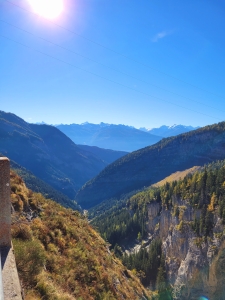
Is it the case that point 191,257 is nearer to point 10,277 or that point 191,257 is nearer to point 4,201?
point 10,277

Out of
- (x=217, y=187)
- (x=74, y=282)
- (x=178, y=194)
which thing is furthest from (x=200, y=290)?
(x=74, y=282)

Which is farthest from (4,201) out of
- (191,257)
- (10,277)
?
(191,257)

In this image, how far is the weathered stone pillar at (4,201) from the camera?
884cm

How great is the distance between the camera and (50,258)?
13148 mm

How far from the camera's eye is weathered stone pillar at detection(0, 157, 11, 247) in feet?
29.0

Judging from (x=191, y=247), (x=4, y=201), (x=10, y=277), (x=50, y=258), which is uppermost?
(x=4, y=201)

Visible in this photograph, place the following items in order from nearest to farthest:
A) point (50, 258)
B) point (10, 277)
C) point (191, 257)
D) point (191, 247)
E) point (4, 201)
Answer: point (10, 277) → point (4, 201) → point (50, 258) → point (191, 257) → point (191, 247)

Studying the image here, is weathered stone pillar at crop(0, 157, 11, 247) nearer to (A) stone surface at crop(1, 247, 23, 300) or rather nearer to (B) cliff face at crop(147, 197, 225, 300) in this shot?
(A) stone surface at crop(1, 247, 23, 300)

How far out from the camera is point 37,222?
15938 mm

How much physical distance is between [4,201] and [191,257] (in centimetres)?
6526

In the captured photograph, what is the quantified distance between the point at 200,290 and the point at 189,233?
15.9 meters

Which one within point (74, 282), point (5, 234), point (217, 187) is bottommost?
point (74, 282)

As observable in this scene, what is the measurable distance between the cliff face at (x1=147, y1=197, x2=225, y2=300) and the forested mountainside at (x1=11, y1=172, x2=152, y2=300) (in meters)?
41.8

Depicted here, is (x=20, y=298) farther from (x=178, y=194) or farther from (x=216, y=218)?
(x=178, y=194)
